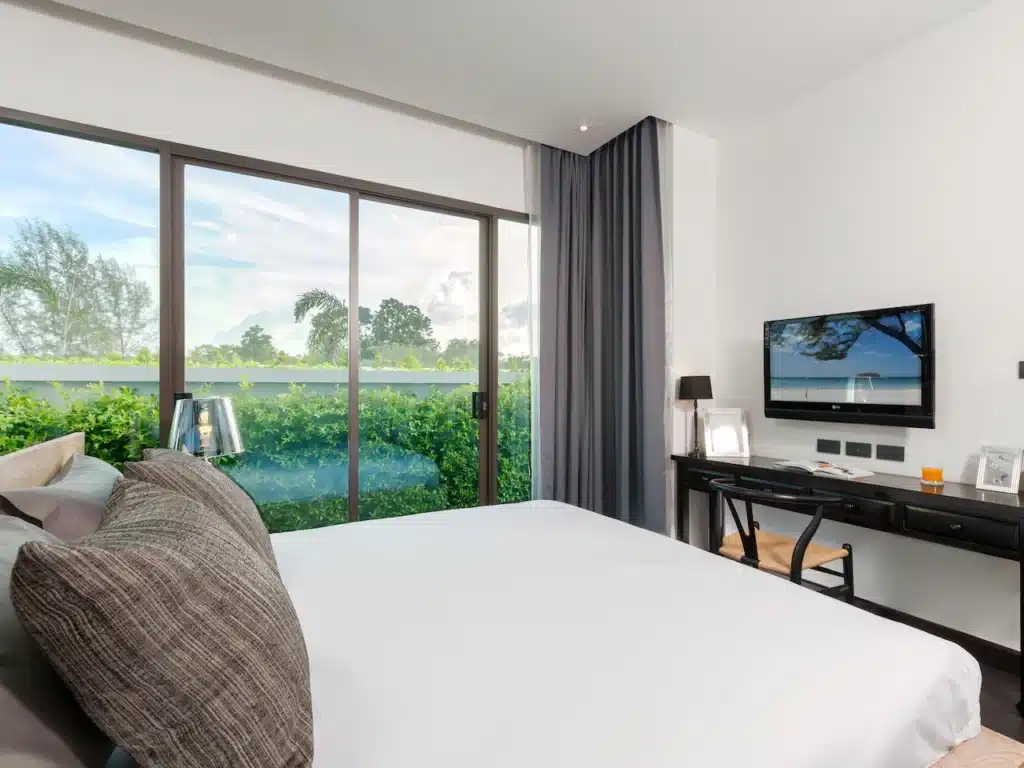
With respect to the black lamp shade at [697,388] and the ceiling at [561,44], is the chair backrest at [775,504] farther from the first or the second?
the ceiling at [561,44]

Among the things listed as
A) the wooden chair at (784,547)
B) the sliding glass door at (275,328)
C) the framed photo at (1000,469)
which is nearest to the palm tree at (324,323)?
the sliding glass door at (275,328)

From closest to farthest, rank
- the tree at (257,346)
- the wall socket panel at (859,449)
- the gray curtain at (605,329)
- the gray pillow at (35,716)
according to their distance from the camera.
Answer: the gray pillow at (35,716), the wall socket panel at (859,449), the tree at (257,346), the gray curtain at (605,329)

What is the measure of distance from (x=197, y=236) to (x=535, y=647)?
265cm

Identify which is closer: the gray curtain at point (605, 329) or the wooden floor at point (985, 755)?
the wooden floor at point (985, 755)

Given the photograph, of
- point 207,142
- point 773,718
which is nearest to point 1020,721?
Answer: point 773,718

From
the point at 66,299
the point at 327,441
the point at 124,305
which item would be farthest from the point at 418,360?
the point at 66,299

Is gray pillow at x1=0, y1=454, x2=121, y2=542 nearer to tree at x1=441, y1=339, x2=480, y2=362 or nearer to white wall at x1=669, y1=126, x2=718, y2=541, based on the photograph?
tree at x1=441, y1=339, x2=480, y2=362

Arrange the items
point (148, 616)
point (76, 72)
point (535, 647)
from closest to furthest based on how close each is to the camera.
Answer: point (148, 616) → point (535, 647) → point (76, 72)

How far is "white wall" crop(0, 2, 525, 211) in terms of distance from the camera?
2.30m

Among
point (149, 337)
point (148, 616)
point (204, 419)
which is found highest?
point (149, 337)

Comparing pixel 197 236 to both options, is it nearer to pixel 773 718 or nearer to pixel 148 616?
pixel 148 616

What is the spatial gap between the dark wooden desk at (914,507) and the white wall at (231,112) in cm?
228

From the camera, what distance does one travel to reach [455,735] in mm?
811

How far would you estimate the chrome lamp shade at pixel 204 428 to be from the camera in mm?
2131
